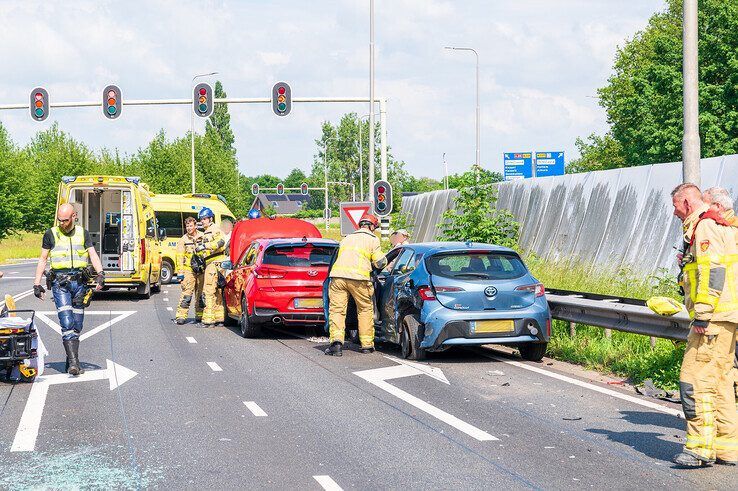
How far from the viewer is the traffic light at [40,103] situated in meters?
29.8

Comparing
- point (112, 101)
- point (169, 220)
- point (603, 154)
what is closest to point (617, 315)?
point (112, 101)

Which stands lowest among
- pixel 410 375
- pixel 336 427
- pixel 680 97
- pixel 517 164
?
pixel 410 375

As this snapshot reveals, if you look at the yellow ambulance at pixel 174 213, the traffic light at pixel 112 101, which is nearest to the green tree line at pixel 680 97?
the yellow ambulance at pixel 174 213

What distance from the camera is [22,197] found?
60.9 metres

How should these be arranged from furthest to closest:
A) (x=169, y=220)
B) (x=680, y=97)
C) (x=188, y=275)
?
(x=680, y=97) → (x=169, y=220) → (x=188, y=275)

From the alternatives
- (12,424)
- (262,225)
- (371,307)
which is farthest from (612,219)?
(12,424)

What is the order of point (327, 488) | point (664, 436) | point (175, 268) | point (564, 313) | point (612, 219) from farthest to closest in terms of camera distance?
point (175, 268), point (612, 219), point (564, 313), point (664, 436), point (327, 488)

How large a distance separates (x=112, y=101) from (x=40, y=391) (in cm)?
2016

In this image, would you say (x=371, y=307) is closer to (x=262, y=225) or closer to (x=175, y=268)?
(x=262, y=225)

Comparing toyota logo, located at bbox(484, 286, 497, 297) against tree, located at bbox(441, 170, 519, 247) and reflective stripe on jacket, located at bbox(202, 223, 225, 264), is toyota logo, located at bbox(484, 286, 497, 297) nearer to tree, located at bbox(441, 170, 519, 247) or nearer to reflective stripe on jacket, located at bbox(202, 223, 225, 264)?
reflective stripe on jacket, located at bbox(202, 223, 225, 264)

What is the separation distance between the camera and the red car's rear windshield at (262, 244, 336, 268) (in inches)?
651

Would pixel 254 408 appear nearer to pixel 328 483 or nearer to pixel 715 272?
pixel 328 483

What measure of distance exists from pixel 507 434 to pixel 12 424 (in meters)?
4.11

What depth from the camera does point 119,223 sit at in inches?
1062
